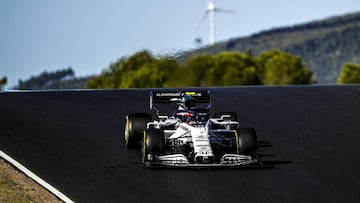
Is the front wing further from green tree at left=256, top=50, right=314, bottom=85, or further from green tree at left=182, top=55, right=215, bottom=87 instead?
green tree at left=256, top=50, right=314, bottom=85

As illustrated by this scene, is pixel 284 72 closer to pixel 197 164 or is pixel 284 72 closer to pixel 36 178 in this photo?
pixel 197 164

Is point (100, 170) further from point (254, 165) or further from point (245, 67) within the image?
point (245, 67)

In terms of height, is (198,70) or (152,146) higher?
(152,146)

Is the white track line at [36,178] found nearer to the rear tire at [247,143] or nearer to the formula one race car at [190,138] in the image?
the formula one race car at [190,138]

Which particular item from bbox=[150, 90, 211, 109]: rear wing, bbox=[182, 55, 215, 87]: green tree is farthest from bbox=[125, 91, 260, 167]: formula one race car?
bbox=[182, 55, 215, 87]: green tree

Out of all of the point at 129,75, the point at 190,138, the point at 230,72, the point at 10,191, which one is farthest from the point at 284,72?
the point at 10,191

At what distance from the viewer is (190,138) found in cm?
1942

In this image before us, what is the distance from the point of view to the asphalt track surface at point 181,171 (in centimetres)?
1708

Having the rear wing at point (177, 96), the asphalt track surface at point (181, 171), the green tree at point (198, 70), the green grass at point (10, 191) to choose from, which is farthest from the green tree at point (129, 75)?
the green grass at point (10, 191)

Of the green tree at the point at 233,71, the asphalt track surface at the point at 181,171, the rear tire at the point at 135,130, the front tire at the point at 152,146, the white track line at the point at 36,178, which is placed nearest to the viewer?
the white track line at the point at 36,178

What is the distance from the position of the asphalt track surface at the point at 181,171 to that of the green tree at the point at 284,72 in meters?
64.9

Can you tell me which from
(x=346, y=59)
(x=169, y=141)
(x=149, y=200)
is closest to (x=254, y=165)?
(x=169, y=141)

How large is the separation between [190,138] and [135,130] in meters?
1.56

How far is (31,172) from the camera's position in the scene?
18.1 meters
